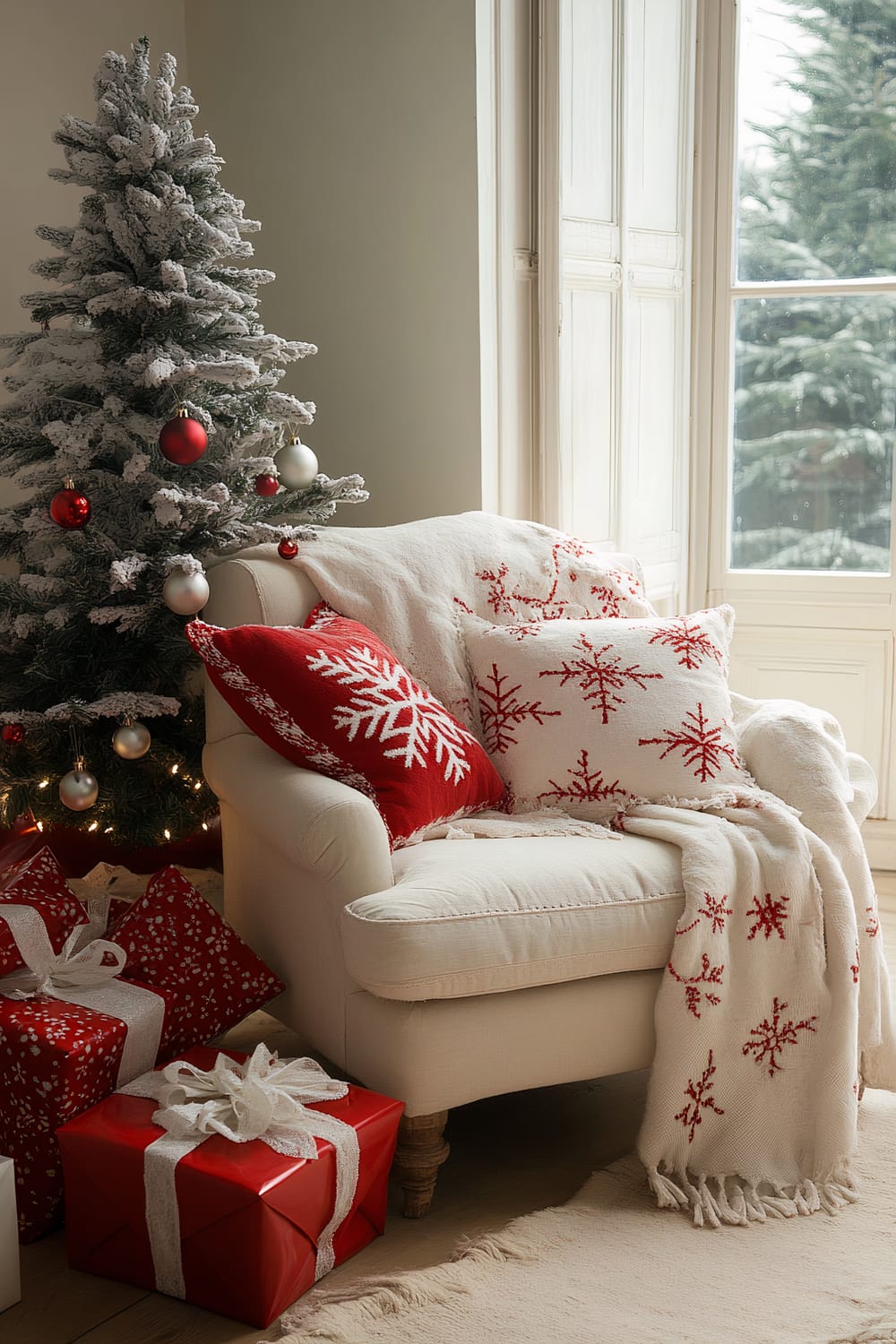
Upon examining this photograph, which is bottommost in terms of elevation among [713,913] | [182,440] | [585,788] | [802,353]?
[713,913]

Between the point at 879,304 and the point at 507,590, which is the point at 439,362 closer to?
the point at 507,590

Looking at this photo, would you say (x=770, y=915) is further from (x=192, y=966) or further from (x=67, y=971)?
(x=67, y=971)

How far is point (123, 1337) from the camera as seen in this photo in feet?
4.92

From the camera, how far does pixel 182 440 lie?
205cm

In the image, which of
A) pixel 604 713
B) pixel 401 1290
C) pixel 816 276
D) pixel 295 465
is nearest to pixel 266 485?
pixel 295 465

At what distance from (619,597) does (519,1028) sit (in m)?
1.02

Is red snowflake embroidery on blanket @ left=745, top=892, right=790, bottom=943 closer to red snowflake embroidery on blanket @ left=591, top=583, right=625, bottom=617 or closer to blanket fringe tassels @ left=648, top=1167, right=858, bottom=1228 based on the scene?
blanket fringe tassels @ left=648, top=1167, right=858, bottom=1228

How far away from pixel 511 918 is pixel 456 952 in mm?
94

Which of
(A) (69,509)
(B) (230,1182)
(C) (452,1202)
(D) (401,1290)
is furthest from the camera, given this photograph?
(A) (69,509)

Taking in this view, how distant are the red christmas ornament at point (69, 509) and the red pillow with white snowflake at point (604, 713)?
71 centimetres

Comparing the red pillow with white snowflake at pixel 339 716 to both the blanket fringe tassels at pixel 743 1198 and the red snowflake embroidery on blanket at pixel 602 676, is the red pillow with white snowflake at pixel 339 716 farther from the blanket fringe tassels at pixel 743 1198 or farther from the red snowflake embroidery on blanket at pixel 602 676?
the blanket fringe tassels at pixel 743 1198

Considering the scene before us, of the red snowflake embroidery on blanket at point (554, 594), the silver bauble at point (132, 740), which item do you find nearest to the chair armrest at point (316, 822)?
the silver bauble at point (132, 740)

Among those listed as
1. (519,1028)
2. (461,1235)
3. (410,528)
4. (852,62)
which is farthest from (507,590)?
(852,62)

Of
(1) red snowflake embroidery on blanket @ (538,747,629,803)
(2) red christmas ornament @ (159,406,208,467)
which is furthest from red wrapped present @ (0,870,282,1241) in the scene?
(2) red christmas ornament @ (159,406,208,467)
